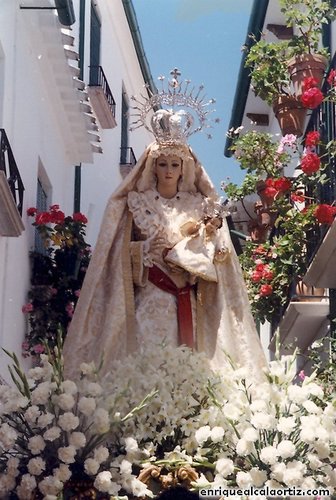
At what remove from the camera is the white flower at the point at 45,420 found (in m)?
4.38

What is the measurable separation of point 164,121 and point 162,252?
2.45ft

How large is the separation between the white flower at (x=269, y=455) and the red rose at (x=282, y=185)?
202 inches

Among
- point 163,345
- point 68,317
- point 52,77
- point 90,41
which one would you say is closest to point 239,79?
point 90,41

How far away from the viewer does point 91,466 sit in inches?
170

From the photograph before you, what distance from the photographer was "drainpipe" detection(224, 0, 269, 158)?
1245cm

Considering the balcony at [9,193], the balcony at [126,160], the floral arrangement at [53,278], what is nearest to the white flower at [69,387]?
the balcony at [9,193]

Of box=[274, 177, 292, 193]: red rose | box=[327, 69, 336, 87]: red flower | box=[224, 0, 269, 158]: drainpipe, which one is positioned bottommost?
box=[274, 177, 292, 193]: red rose

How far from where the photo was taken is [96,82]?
41.4 feet

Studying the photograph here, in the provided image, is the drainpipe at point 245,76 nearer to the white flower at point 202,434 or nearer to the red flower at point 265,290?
the red flower at point 265,290

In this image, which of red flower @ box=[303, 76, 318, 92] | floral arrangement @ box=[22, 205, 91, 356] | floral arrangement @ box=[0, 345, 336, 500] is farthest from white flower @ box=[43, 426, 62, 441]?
red flower @ box=[303, 76, 318, 92]

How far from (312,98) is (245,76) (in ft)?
16.0

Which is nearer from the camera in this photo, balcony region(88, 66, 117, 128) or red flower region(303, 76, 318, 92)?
red flower region(303, 76, 318, 92)

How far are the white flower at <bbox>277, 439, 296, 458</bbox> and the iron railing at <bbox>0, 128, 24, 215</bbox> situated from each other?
3.88m

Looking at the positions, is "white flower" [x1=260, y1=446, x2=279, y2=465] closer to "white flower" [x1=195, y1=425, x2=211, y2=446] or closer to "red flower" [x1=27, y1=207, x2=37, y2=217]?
"white flower" [x1=195, y1=425, x2=211, y2=446]
